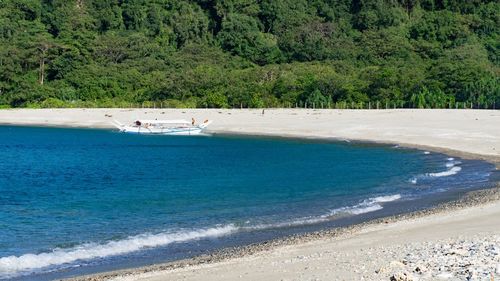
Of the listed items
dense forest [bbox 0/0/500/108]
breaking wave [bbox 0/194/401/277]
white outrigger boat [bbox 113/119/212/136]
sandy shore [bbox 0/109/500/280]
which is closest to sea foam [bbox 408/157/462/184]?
sandy shore [bbox 0/109/500/280]

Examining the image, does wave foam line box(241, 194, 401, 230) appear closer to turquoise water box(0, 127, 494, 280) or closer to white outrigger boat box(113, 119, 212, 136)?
Result: turquoise water box(0, 127, 494, 280)

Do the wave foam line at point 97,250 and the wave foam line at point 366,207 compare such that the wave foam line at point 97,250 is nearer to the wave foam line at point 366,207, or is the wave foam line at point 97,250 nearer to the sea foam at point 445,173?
the wave foam line at point 366,207

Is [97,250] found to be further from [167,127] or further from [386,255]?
[167,127]

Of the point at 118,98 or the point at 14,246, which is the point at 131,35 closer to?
the point at 118,98

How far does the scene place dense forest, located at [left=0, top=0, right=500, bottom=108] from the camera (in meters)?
79.3

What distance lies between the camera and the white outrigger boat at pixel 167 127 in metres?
61.6

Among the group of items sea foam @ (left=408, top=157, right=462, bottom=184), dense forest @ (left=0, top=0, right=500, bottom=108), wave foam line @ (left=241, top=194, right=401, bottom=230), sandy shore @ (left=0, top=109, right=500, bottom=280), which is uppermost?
dense forest @ (left=0, top=0, right=500, bottom=108)

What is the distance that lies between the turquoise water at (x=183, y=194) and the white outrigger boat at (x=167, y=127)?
1263 cm

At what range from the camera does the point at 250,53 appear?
117062mm

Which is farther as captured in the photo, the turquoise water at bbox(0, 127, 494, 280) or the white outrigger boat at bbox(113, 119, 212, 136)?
the white outrigger boat at bbox(113, 119, 212, 136)

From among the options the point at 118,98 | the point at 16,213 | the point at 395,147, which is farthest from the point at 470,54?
the point at 16,213

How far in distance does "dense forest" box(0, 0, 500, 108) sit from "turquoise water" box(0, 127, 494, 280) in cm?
3124

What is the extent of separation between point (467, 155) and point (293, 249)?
78.0ft

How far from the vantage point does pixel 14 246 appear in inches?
702
